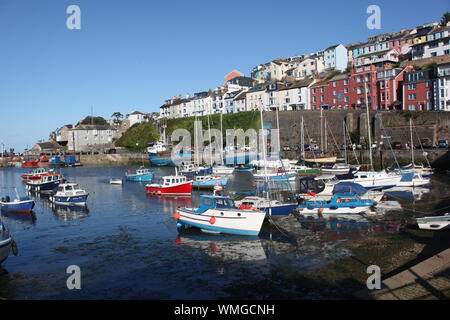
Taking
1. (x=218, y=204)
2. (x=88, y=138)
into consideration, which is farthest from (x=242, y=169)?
(x=88, y=138)

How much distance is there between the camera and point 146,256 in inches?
Result: 757

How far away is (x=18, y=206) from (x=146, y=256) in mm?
18322

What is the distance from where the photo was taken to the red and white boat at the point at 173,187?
39031mm

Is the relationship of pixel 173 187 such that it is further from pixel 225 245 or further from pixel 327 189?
pixel 225 245

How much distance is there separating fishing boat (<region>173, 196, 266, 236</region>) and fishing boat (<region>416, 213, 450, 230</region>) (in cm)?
844

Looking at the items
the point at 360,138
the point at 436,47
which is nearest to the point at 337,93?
the point at 360,138

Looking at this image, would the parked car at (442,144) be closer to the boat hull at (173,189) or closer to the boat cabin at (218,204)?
the boat hull at (173,189)

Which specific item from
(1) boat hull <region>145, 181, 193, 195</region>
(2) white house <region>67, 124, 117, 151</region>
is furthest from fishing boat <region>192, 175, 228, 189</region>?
(2) white house <region>67, 124, 117, 151</region>

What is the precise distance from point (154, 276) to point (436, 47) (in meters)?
77.6

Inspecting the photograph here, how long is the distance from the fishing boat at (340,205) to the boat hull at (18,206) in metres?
21.6

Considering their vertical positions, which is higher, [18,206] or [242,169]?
[242,169]

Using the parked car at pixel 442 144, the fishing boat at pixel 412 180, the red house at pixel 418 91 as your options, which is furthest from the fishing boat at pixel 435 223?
the red house at pixel 418 91

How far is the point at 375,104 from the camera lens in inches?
2758

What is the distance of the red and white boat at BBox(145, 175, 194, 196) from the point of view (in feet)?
128
